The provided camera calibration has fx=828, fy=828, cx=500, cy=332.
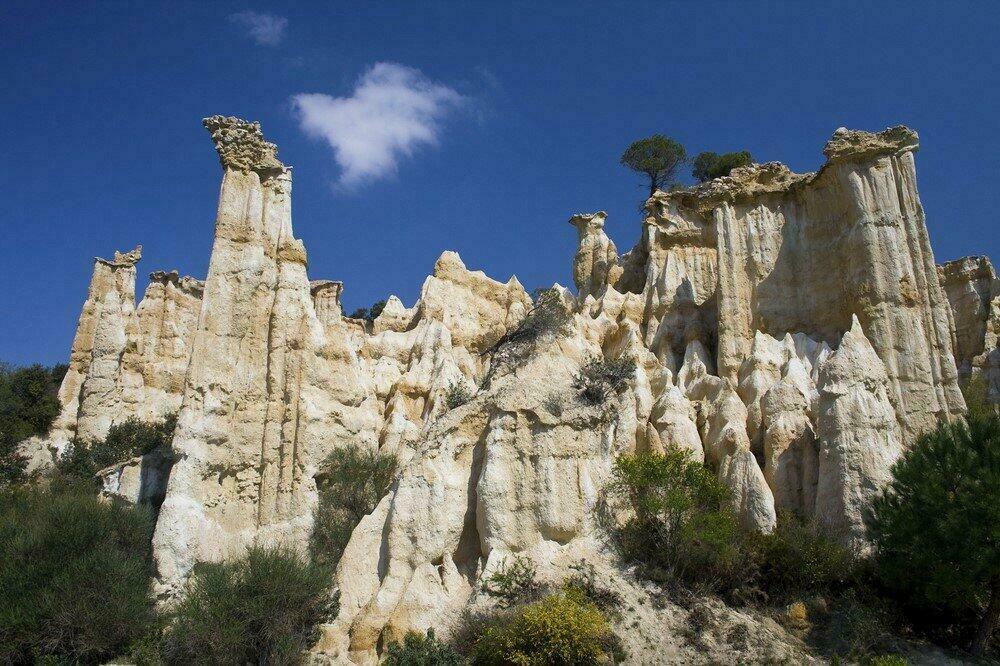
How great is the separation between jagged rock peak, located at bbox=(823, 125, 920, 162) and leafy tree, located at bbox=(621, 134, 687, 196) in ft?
50.1

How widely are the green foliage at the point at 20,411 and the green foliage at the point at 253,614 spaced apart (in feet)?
54.2

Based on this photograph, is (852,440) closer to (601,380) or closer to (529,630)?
(601,380)

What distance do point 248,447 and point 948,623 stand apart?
18595 millimetres

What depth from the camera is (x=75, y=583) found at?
19219 mm

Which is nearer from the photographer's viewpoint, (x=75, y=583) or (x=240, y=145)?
(x=75, y=583)

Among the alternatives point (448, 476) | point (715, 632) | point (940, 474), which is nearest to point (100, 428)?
point (448, 476)

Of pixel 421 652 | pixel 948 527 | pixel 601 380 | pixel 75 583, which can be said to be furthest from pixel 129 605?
pixel 948 527

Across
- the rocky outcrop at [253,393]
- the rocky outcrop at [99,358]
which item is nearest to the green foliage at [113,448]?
the rocky outcrop at [99,358]

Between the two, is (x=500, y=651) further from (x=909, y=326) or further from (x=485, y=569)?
(x=909, y=326)

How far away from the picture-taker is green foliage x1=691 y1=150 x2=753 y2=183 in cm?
4223

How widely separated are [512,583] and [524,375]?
16.7ft

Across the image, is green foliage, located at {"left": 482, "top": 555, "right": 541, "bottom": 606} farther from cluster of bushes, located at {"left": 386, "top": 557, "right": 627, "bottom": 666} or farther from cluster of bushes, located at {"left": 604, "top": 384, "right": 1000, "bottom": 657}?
cluster of bushes, located at {"left": 604, "top": 384, "right": 1000, "bottom": 657}

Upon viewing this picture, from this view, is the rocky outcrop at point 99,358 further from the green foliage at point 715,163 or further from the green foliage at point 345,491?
the green foliage at point 715,163

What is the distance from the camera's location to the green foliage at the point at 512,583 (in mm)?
17453
